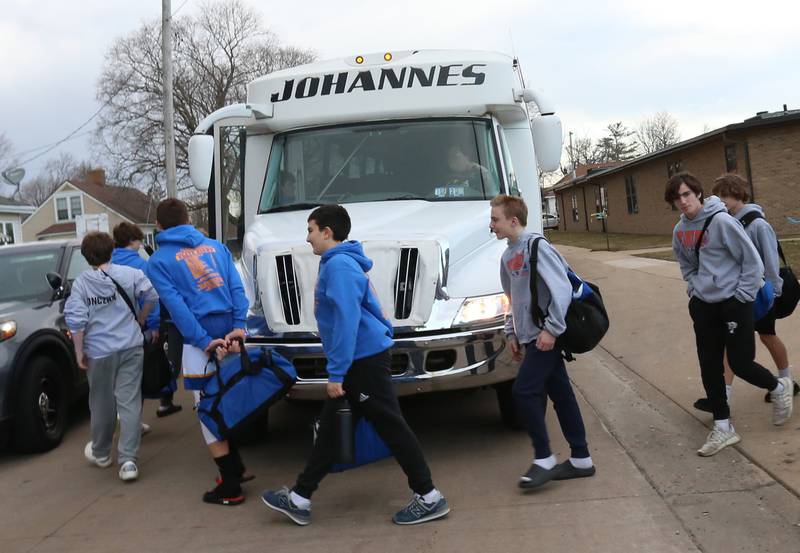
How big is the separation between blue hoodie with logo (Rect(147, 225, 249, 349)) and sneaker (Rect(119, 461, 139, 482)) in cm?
128

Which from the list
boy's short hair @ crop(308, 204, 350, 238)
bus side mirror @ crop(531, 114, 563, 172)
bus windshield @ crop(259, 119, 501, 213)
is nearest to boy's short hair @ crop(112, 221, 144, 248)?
bus windshield @ crop(259, 119, 501, 213)

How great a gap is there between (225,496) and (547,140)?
385 centimetres

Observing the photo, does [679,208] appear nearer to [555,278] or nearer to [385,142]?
[555,278]

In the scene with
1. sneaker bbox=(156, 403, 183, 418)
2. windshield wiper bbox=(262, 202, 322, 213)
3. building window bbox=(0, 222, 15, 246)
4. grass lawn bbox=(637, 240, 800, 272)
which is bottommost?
sneaker bbox=(156, 403, 183, 418)

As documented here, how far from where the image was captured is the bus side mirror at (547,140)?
652 centimetres

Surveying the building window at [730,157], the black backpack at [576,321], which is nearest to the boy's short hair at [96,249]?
the black backpack at [576,321]

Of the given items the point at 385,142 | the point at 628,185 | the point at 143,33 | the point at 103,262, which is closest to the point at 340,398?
the point at 103,262

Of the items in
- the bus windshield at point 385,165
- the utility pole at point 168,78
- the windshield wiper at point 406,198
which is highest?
the utility pole at point 168,78

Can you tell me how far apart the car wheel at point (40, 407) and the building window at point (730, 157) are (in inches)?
800

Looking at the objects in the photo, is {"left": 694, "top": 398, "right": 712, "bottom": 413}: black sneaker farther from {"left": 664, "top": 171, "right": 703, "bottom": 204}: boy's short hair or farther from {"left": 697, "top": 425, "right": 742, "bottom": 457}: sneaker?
{"left": 664, "top": 171, "right": 703, "bottom": 204}: boy's short hair

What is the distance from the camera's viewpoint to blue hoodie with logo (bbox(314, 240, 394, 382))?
3963 mm

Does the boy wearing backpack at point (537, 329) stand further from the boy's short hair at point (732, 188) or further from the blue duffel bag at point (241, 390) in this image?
the boy's short hair at point (732, 188)

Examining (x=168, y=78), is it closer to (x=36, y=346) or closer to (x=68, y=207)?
(x=36, y=346)

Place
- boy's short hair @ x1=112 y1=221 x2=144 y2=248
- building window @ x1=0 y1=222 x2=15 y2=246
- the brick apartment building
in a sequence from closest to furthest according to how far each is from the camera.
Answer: boy's short hair @ x1=112 y1=221 x2=144 y2=248, the brick apartment building, building window @ x1=0 y1=222 x2=15 y2=246
